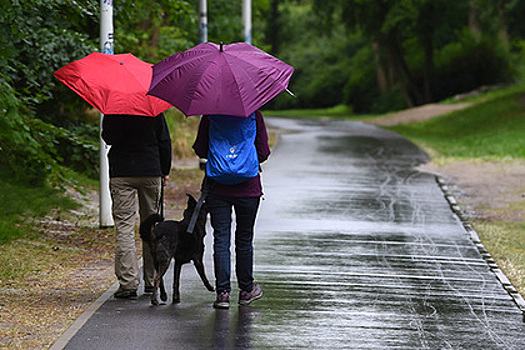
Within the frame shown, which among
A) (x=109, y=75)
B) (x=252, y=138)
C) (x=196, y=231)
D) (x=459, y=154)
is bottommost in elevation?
(x=459, y=154)

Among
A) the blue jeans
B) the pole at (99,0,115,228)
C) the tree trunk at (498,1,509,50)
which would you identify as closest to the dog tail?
the blue jeans

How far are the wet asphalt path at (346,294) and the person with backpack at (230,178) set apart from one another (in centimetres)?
37

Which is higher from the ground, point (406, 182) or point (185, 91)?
point (185, 91)

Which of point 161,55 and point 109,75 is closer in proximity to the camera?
point 109,75

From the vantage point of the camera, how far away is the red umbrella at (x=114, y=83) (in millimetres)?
7062

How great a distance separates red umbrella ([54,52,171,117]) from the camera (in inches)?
278

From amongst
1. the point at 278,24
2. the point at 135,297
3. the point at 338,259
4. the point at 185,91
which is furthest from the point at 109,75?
the point at 278,24

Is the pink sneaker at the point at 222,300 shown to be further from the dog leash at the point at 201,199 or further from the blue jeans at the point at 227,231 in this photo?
the dog leash at the point at 201,199

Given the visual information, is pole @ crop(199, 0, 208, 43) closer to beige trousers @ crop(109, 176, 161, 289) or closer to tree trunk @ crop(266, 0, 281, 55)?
beige trousers @ crop(109, 176, 161, 289)

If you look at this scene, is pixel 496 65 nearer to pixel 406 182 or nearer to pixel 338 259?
pixel 406 182

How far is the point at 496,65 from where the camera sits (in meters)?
50.8

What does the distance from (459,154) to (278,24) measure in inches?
2080

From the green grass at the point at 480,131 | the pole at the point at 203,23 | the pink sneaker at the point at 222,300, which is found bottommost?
the green grass at the point at 480,131

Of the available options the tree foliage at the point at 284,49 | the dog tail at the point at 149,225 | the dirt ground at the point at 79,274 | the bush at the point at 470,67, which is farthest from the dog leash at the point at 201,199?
the bush at the point at 470,67
